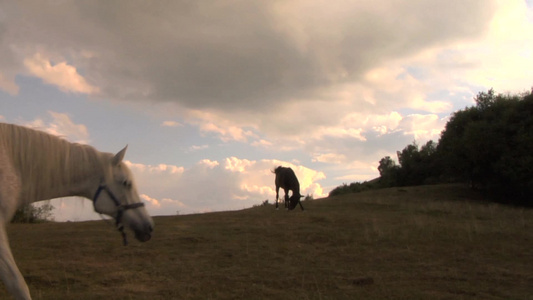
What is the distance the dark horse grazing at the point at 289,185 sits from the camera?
17391 mm

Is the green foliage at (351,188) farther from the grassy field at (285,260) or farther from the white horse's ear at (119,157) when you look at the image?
the white horse's ear at (119,157)

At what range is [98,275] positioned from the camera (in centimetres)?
735

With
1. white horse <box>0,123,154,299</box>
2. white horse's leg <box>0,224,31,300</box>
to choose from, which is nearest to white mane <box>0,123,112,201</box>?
white horse <box>0,123,154,299</box>

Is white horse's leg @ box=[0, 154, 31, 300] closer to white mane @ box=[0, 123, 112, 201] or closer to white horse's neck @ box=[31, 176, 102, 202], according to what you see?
white mane @ box=[0, 123, 112, 201]

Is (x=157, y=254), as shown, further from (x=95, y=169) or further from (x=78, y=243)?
(x=95, y=169)

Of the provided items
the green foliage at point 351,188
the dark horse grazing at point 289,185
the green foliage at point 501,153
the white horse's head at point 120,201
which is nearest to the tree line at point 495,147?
the green foliage at point 501,153

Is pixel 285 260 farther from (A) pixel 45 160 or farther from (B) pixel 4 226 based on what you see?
(B) pixel 4 226

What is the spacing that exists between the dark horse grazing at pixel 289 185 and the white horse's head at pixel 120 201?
13.4 metres

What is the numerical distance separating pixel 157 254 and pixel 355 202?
14008 mm

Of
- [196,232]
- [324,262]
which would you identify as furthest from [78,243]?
[324,262]

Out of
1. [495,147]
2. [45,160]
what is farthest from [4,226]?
[495,147]

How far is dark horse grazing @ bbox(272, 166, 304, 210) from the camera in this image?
1739 cm

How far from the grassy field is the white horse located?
101 inches

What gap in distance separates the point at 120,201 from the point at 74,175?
0.49 m
